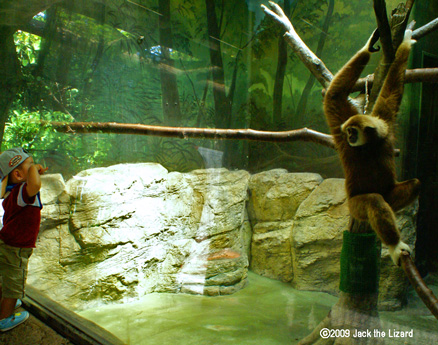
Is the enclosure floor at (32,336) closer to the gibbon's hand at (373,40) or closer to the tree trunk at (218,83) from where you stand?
the tree trunk at (218,83)

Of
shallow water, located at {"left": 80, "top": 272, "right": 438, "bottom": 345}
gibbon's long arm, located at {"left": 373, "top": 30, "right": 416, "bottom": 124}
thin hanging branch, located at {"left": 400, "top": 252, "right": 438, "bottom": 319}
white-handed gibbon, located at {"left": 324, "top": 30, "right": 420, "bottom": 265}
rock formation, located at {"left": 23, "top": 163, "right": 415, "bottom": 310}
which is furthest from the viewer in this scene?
rock formation, located at {"left": 23, "top": 163, "right": 415, "bottom": 310}

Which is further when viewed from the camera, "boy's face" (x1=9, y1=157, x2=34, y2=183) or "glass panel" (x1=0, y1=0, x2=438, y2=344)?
"boy's face" (x1=9, y1=157, x2=34, y2=183)

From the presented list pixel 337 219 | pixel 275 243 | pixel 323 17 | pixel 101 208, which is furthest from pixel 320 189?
pixel 101 208

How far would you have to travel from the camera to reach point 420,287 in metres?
1.08

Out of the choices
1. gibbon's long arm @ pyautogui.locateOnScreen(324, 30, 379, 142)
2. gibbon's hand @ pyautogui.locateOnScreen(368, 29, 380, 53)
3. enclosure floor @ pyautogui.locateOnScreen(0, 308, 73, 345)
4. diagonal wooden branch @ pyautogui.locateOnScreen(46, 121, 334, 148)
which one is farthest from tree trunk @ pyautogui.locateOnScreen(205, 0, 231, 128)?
enclosure floor @ pyautogui.locateOnScreen(0, 308, 73, 345)

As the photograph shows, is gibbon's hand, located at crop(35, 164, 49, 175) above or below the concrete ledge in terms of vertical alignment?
above

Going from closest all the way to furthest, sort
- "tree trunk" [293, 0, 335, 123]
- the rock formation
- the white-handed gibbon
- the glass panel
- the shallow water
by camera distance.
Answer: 1. the white-handed gibbon
2. the shallow water
3. "tree trunk" [293, 0, 335, 123]
4. the glass panel
5. the rock formation

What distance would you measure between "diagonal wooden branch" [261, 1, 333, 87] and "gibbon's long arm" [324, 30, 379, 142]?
29 cm

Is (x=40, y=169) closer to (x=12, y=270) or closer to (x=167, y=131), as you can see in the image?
(x=12, y=270)

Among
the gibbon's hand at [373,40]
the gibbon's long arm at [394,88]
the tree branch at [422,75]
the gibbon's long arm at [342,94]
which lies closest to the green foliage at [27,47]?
the gibbon's long arm at [342,94]

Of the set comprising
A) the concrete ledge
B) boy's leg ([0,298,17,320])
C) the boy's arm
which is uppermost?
the boy's arm

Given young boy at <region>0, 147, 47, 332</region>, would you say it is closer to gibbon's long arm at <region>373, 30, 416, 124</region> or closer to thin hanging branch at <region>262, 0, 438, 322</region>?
thin hanging branch at <region>262, 0, 438, 322</region>

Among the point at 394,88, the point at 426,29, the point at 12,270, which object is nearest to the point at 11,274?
the point at 12,270

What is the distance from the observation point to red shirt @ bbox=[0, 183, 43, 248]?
2.05 m
